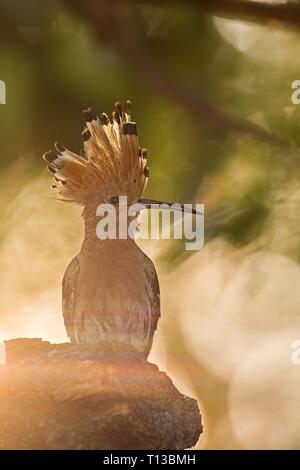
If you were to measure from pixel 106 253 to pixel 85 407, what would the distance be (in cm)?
99

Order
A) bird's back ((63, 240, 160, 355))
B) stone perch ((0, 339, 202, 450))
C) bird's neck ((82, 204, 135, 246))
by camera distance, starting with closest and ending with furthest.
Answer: stone perch ((0, 339, 202, 450)), bird's back ((63, 240, 160, 355)), bird's neck ((82, 204, 135, 246))

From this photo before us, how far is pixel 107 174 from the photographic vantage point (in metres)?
3.40

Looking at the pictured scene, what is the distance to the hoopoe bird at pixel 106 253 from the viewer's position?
3322 millimetres

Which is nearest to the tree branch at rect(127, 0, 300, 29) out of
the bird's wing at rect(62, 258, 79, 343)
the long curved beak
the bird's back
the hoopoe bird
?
the hoopoe bird

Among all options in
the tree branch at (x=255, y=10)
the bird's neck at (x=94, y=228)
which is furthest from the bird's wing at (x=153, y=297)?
the tree branch at (x=255, y=10)

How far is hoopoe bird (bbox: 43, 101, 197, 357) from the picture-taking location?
3.32m

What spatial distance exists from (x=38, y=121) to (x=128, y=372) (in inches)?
52.9

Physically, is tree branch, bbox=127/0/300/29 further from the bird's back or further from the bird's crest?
the bird's back

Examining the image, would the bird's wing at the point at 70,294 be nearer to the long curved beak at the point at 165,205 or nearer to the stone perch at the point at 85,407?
the long curved beak at the point at 165,205

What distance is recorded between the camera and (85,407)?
8.24ft

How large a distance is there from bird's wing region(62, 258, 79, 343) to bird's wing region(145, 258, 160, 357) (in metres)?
0.32

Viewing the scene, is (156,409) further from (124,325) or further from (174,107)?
(174,107)

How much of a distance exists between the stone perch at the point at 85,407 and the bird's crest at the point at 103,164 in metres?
0.98

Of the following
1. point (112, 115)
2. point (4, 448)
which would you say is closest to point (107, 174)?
point (112, 115)
